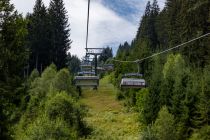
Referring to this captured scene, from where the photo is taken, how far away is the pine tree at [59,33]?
9931 centimetres

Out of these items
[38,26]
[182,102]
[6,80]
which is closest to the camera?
[6,80]

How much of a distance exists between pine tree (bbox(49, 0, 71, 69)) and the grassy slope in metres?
8.74

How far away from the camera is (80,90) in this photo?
10188 cm

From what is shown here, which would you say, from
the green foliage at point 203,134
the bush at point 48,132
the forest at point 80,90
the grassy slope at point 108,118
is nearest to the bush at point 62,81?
the forest at point 80,90

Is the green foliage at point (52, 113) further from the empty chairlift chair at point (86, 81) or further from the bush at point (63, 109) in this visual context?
the empty chairlift chair at point (86, 81)

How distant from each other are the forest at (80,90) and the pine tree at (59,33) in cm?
2

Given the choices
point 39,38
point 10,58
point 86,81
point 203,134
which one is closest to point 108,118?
point 203,134

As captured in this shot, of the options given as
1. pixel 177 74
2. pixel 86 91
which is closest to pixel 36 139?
pixel 177 74

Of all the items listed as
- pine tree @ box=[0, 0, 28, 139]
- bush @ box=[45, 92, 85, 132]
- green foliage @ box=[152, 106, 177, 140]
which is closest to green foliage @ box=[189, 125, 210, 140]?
green foliage @ box=[152, 106, 177, 140]

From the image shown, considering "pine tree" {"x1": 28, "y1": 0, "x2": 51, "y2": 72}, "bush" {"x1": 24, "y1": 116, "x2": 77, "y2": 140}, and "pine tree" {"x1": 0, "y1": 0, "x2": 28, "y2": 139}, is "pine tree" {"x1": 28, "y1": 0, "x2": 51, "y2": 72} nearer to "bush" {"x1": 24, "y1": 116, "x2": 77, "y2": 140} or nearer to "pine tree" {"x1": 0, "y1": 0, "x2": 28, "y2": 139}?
"bush" {"x1": 24, "y1": 116, "x2": 77, "y2": 140}

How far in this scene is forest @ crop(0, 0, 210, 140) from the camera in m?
27.4

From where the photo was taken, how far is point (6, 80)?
26516mm

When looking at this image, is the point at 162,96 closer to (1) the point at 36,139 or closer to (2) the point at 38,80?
(2) the point at 38,80

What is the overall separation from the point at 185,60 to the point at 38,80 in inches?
918
